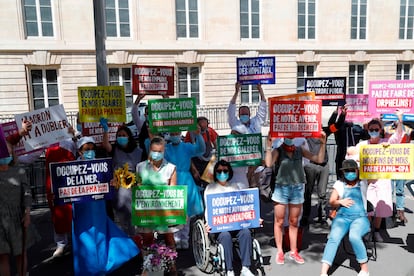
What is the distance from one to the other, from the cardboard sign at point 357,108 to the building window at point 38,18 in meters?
15.7

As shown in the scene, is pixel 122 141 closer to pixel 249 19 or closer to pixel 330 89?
pixel 330 89

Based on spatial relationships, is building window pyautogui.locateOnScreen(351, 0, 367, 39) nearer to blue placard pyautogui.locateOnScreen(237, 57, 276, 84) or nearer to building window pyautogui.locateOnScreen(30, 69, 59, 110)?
building window pyautogui.locateOnScreen(30, 69, 59, 110)

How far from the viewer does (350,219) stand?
4.36m

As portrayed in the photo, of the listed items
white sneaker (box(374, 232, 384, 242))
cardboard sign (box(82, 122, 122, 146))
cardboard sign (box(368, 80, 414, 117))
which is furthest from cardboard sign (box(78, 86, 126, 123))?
white sneaker (box(374, 232, 384, 242))

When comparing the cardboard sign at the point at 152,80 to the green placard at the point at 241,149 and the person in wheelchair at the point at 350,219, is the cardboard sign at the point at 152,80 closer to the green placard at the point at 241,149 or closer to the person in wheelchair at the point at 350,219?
the green placard at the point at 241,149

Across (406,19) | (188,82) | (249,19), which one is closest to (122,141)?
(188,82)

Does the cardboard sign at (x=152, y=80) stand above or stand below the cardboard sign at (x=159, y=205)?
above

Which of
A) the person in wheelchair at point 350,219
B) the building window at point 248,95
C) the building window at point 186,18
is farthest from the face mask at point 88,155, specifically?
the building window at point 248,95

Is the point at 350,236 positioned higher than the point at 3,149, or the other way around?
the point at 3,149

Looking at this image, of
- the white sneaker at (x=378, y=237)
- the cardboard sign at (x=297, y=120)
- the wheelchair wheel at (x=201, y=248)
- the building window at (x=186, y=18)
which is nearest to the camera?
the wheelchair wheel at (x=201, y=248)

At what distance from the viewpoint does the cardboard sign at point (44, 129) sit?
5219 mm

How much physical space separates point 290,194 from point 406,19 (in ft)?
77.3

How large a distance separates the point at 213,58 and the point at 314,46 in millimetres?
6273

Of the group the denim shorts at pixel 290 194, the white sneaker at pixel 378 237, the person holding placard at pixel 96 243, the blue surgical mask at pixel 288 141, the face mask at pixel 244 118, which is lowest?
the white sneaker at pixel 378 237
